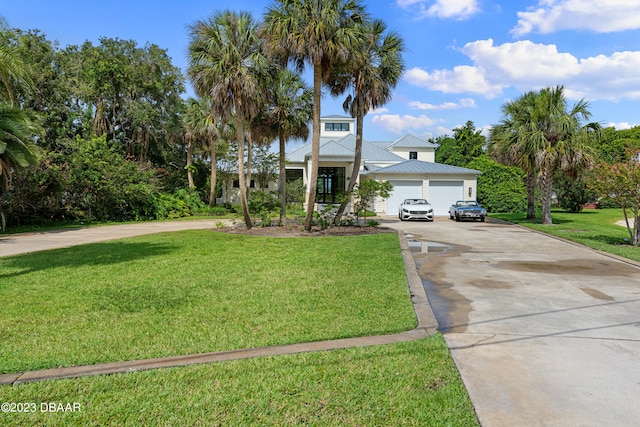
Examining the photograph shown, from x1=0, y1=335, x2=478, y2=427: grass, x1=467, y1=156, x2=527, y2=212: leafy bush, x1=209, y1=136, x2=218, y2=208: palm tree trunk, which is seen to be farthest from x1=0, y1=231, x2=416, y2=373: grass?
x1=467, y1=156, x2=527, y2=212: leafy bush

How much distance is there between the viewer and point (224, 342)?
4.46m

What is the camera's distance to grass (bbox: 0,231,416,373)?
14.6ft

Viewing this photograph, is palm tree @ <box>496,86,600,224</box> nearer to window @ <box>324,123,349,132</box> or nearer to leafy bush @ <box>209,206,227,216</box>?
leafy bush @ <box>209,206,227,216</box>

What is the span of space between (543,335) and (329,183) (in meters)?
28.9

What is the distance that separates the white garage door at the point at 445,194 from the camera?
29.9 m

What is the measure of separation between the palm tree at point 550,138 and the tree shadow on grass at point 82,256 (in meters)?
17.8

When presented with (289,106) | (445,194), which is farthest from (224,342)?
(445,194)

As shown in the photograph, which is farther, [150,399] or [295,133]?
[295,133]

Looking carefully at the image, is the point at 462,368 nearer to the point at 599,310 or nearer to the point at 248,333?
the point at 248,333

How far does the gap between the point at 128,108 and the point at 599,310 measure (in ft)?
104

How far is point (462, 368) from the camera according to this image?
12.8ft

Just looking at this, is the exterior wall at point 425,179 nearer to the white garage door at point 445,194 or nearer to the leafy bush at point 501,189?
the white garage door at point 445,194

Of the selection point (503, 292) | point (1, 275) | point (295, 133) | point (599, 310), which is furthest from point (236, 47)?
A: point (599, 310)

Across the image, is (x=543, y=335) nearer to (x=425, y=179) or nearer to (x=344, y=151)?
(x=425, y=179)
